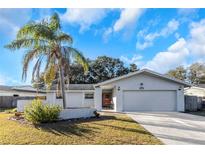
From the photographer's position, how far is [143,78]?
21875mm

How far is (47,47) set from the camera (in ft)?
53.1

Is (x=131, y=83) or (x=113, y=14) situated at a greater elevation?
(x=113, y=14)

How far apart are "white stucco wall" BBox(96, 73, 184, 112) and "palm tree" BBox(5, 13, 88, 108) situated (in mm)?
6043

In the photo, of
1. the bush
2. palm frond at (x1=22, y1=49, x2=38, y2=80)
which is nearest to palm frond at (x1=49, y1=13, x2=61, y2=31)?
palm frond at (x1=22, y1=49, x2=38, y2=80)

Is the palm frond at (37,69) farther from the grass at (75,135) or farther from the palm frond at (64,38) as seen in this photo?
the grass at (75,135)

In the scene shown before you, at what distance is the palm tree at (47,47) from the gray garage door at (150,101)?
672cm

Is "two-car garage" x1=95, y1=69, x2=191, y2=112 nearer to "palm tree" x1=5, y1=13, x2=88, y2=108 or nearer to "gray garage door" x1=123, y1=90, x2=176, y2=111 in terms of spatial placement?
"gray garage door" x1=123, y1=90, x2=176, y2=111

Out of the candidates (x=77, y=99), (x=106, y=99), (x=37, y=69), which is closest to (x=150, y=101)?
(x=106, y=99)

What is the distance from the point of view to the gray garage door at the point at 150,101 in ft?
71.7

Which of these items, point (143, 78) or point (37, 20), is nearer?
point (37, 20)

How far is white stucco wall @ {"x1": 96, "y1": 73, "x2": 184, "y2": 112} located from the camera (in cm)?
2173
